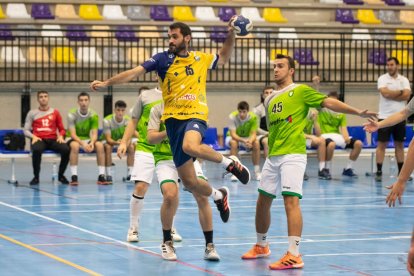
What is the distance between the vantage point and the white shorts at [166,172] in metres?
10.5

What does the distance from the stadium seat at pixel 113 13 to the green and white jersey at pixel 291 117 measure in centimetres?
1665

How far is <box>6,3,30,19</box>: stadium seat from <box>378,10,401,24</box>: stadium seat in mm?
10290

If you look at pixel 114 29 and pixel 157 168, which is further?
pixel 114 29

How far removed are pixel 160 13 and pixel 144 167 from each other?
50.4 ft

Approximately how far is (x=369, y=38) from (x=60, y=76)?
8.71 metres

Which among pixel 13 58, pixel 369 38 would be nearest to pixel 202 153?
pixel 13 58

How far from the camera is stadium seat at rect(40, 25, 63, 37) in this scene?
77.7 ft

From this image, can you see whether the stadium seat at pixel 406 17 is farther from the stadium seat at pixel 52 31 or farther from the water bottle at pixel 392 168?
the stadium seat at pixel 52 31

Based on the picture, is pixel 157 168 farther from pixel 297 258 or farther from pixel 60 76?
pixel 60 76

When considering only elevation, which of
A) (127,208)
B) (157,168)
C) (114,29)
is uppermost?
(114,29)

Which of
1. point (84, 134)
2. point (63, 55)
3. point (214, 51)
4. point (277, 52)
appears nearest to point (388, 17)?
point (277, 52)

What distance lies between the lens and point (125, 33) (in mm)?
25734

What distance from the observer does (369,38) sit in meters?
27.7

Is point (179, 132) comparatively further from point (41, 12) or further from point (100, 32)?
point (41, 12)
